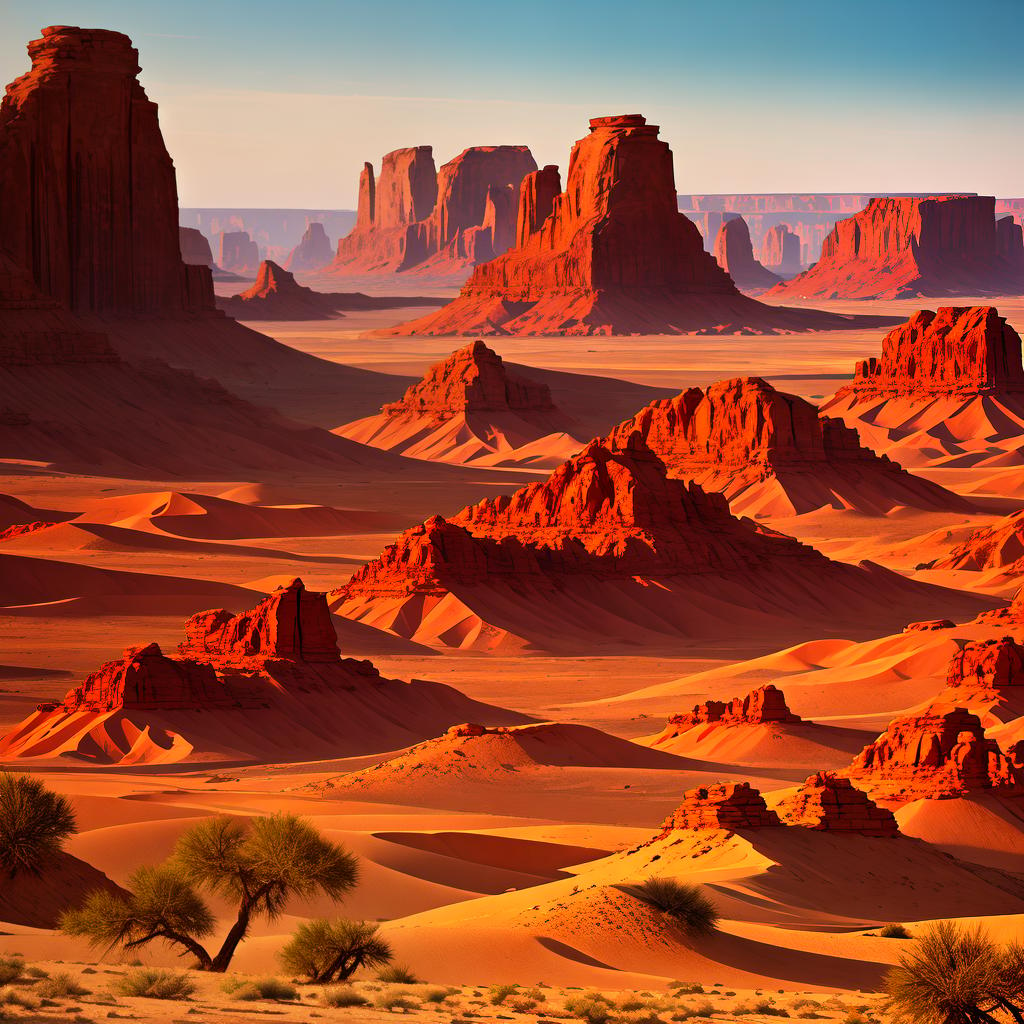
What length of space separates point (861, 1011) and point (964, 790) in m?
14.0

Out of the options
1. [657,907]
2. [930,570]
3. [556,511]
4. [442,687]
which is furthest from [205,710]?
[930,570]

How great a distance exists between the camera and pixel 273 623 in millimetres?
49375

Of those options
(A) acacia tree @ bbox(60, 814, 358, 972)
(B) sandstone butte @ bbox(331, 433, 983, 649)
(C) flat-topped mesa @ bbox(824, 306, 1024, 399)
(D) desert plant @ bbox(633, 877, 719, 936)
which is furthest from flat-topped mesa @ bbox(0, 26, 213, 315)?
(A) acacia tree @ bbox(60, 814, 358, 972)

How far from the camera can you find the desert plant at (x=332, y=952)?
23234mm

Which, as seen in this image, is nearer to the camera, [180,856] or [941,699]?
[180,856]

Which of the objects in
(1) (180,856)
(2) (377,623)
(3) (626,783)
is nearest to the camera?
(1) (180,856)

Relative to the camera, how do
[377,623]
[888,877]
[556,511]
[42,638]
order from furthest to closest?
[556,511], [377,623], [42,638], [888,877]

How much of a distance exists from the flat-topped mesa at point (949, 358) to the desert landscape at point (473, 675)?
0.85 ft

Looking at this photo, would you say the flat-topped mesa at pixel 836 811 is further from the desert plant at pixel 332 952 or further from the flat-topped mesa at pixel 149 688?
the flat-topped mesa at pixel 149 688

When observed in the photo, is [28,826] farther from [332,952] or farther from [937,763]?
[937,763]

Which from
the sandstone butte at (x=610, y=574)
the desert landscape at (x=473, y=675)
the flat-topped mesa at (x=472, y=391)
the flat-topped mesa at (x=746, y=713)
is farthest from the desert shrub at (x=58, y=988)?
the flat-topped mesa at (x=472, y=391)

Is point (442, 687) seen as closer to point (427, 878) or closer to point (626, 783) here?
point (626, 783)

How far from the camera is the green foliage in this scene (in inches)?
995

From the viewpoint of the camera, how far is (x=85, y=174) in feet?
433
